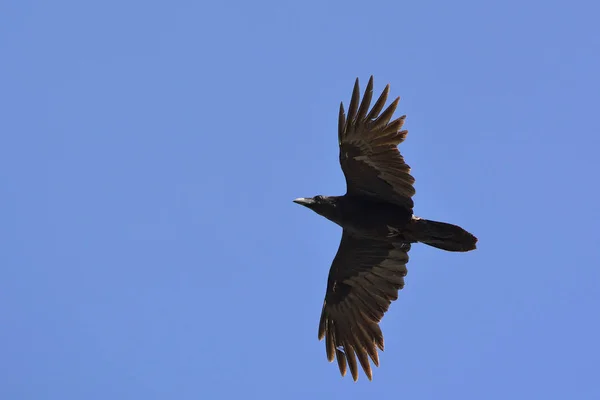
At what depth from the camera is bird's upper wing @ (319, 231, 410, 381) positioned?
45.4 feet

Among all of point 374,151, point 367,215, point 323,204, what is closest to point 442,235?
point 367,215

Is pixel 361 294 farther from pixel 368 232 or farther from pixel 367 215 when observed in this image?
pixel 367 215

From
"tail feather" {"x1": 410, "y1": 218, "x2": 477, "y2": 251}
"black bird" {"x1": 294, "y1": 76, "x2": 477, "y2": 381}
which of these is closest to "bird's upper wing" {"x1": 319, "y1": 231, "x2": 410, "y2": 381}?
"black bird" {"x1": 294, "y1": 76, "x2": 477, "y2": 381}

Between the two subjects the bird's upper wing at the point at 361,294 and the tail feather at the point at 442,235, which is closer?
the tail feather at the point at 442,235

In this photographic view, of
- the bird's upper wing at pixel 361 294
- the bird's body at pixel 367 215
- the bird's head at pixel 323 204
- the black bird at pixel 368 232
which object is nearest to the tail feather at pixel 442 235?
the black bird at pixel 368 232

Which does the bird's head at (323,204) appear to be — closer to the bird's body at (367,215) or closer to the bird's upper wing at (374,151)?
the bird's body at (367,215)

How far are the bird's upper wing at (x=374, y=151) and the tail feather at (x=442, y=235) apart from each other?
15.7 inches

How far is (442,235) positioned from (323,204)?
2059 millimetres

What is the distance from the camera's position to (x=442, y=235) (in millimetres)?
12688

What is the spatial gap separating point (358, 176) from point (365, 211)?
0.57 m

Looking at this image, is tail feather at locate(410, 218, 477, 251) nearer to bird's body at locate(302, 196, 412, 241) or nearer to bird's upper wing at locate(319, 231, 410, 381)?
bird's body at locate(302, 196, 412, 241)

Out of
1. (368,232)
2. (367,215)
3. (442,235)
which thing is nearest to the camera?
(442,235)

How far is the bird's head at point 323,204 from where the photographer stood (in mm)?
13566

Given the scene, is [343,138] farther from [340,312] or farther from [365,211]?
[340,312]
